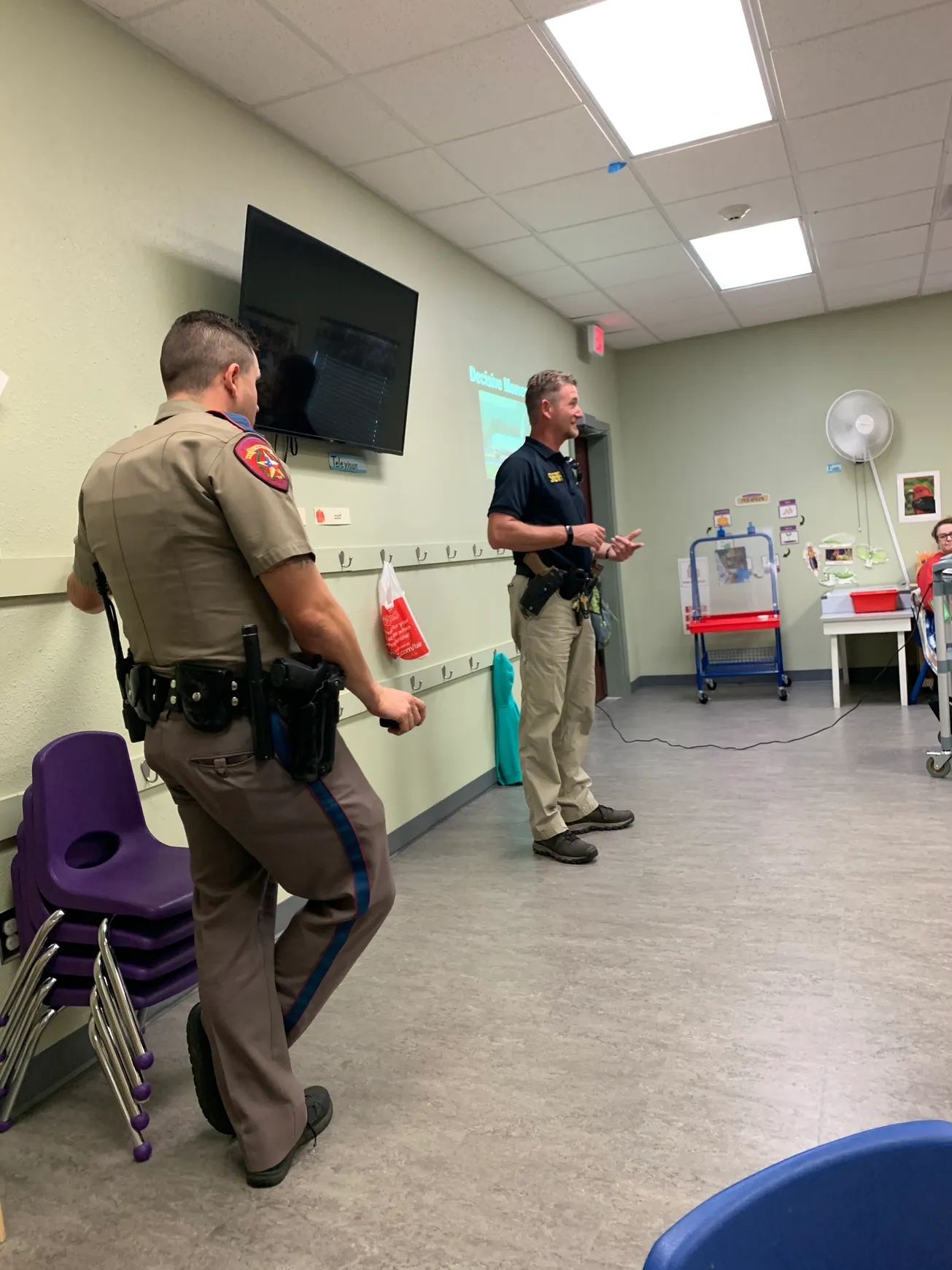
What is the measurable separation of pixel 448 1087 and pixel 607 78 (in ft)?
9.90

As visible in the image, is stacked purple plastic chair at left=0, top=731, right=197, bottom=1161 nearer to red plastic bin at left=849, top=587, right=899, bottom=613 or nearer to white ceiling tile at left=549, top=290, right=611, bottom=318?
white ceiling tile at left=549, top=290, right=611, bottom=318

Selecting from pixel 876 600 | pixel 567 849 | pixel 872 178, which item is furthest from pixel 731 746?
pixel 872 178

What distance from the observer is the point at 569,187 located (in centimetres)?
379

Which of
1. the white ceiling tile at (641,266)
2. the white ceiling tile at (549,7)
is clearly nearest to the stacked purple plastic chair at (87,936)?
the white ceiling tile at (549,7)

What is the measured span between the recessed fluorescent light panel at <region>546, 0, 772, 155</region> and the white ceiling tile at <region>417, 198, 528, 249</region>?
0.75 m

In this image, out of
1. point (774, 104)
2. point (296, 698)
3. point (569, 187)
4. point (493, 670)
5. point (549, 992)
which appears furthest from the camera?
point (493, 670)

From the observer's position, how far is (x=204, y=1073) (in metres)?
1.71

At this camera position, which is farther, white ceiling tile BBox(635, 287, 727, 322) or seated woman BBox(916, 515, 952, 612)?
white ceiling tile BBox(635, 287, 727, 322)

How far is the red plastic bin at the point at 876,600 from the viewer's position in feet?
18.6

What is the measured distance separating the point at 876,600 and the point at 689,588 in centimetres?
161

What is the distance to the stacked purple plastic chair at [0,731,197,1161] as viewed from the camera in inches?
70.6

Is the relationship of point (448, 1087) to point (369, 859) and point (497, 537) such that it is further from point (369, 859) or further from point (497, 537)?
point (497, 537)

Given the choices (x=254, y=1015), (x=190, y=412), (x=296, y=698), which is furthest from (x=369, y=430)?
(x=254, y=1015)

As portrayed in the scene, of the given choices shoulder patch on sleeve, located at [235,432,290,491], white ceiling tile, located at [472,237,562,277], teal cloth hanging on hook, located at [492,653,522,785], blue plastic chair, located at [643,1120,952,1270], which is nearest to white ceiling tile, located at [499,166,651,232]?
white ceiling tile, located at [472,237,562,277]
